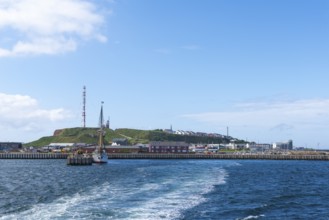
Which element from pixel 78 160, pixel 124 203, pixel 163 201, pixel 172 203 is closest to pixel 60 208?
pixel 124 203

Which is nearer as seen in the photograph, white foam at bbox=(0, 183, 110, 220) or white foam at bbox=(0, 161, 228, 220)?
→ white foam at bbox=(0, 183, 110, 220)

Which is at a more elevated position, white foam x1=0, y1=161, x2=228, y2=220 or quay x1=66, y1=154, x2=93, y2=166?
quay x1=66, y1=154, x2=93, y2=166

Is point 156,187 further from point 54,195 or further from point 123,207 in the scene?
point 123,207

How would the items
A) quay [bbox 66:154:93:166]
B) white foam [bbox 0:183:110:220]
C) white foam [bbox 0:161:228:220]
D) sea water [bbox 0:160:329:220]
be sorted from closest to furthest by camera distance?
white foam [bbox 0:183:110:220] < white foam [bbox 0:161:228:220] < sea water [bbox 0:160:329:220] < quay [bbox 66:154:93:166]

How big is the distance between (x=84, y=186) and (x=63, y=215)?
2553 cm

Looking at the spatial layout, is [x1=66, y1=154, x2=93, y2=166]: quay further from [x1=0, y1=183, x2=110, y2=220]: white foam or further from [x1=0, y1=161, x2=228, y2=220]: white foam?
[x1=0, y1=183, x2=110, y2=220]: white foam

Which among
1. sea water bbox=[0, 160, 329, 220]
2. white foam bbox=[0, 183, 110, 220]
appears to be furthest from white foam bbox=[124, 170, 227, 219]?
white foam bbox=[0, 183, 110, 220]

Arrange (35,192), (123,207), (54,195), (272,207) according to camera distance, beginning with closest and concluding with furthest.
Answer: (123,207) → (272,207) → (54,195) → (35,192)

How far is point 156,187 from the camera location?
196 feet

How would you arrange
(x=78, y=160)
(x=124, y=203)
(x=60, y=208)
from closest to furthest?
1. (x=60, y=208)
2. (x=124, y=203)
3. (x=78, y=160)

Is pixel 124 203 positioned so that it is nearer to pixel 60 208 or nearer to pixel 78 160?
pixel 60 208

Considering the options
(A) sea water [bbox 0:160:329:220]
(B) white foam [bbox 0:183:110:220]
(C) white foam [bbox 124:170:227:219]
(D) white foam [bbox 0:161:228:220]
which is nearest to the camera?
(B) white foam [bbox 0:183:110:220]

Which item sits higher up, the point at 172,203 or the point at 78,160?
the point at 78,160

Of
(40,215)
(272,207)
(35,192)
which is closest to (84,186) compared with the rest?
(35,192)
